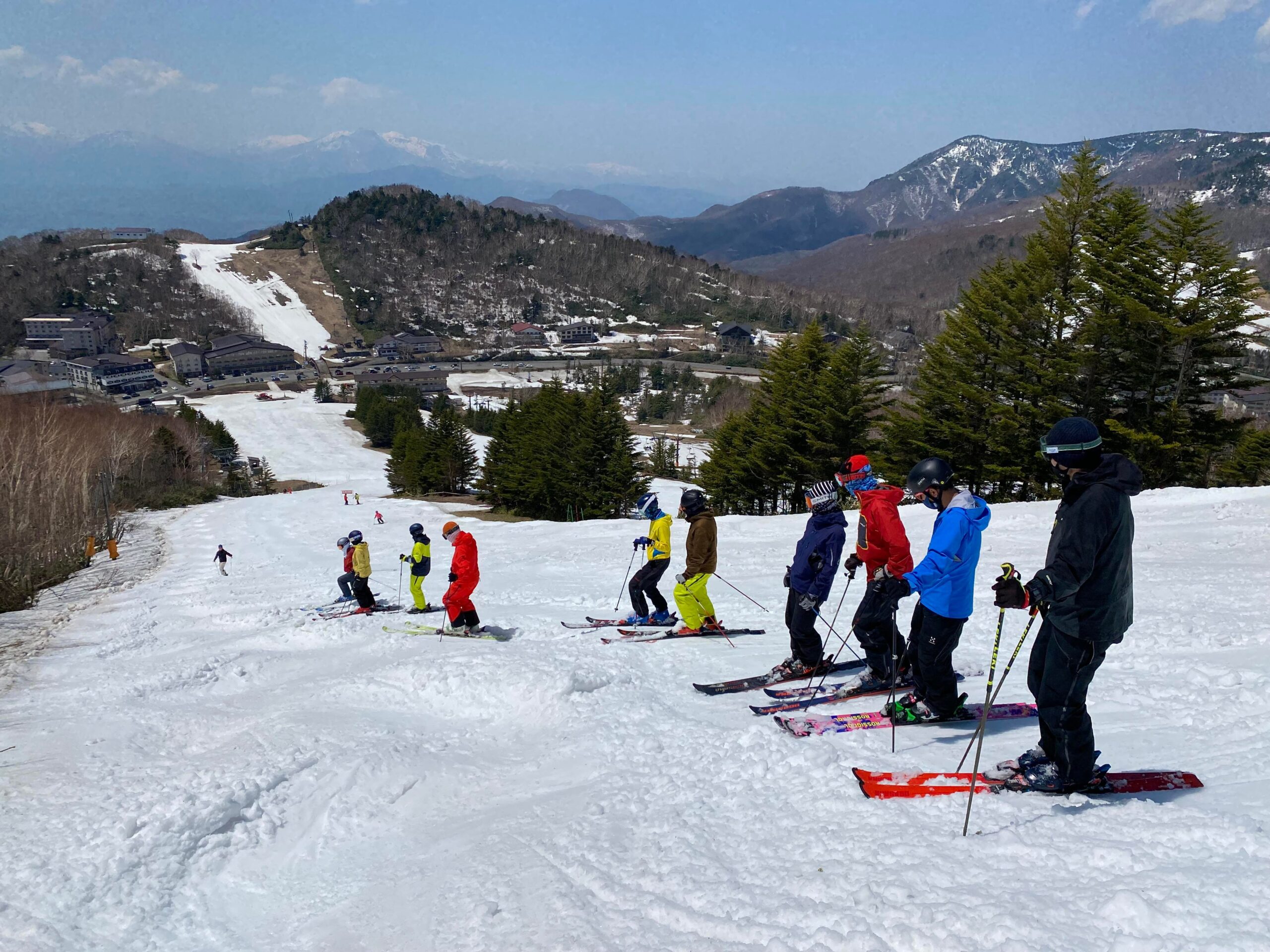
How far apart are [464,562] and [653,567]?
3.03 meters

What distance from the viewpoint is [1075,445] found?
13.4 feet

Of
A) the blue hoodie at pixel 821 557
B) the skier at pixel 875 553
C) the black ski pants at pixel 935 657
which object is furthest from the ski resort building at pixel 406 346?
the black ski pants at pixel 935 657

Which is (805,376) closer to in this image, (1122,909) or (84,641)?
(84,641)

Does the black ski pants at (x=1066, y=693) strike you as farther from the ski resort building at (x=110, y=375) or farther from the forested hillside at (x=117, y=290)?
the forested hillside at (x=117, y=290)

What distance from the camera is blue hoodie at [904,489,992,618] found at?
547cm

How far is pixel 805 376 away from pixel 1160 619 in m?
27.5

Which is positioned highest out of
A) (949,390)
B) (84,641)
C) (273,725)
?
(949,390)

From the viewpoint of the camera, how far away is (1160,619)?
358 inches

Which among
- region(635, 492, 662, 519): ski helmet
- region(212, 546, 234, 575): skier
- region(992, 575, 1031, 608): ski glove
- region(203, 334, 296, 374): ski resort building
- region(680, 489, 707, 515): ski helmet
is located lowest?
region(212, 546, 234, 575): skier

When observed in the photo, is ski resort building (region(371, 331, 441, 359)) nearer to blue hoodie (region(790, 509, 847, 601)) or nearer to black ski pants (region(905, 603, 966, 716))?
blue hoodie (region(790, 509, 847, 601))

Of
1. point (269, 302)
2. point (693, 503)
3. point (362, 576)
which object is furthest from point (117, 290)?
point (693, 503)

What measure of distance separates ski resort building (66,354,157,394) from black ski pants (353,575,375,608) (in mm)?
120532

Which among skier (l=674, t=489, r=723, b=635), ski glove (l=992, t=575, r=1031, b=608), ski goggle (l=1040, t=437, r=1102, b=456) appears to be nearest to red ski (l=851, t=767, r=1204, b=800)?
ski glove (l=992, t=575, r=1031, b=608)

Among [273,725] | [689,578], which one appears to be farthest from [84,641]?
[689,578]
